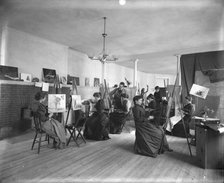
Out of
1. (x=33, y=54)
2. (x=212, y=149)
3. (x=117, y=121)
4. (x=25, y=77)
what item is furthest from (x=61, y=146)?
(x=33, y=54)

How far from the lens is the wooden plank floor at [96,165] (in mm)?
2330

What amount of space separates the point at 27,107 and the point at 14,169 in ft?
8.58

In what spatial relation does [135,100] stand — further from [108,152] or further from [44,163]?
[44,163]

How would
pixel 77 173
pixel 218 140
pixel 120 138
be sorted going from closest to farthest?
1. pixel 77 173
2. pixel 218 140
3. pixel 120 138

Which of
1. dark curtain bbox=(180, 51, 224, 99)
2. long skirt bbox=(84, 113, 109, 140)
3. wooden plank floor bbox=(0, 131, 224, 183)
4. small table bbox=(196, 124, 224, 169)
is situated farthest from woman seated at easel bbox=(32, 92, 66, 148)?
dark curtain bbox=(180, 51, 224, 99)

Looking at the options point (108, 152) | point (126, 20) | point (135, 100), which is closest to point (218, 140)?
point (135, 100)

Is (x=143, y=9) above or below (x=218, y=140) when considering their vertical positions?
above

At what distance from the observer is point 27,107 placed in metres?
4.83

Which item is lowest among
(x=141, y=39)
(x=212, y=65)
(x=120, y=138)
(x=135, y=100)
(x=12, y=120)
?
(x=120, y=138)

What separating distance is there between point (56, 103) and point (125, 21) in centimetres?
264

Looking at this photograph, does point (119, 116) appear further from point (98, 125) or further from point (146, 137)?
point (146, 137)

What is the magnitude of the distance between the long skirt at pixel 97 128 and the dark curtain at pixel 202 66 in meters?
2.82

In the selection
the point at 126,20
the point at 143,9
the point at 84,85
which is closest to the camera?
the point at 143,9

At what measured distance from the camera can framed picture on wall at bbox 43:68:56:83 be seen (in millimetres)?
5336
